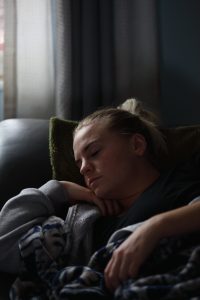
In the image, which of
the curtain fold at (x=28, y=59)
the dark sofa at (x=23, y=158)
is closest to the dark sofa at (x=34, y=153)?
the dark sofa at (x=23, y=158)

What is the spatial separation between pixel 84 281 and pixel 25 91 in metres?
1.11

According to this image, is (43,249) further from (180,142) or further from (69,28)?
(69,28)

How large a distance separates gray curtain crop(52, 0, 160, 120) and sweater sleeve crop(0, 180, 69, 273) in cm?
66

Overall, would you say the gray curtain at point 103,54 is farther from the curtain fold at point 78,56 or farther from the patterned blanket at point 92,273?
the patterned blanket at point 92,273

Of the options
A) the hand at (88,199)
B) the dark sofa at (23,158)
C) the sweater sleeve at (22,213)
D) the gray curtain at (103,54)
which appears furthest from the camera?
the gray curtain at (103,54)

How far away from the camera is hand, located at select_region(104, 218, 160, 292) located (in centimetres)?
91

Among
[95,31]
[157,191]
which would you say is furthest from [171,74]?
[157,191]

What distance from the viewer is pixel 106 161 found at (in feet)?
3.92

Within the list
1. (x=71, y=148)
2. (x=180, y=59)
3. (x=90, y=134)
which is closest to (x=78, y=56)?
(x=180, y=59)

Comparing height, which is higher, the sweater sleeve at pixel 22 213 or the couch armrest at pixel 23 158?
the couch armrest at pixel 23 158

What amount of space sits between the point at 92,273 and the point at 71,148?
55 centimetres

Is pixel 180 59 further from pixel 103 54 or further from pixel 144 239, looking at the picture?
pixel 144 239

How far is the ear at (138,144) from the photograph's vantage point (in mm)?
1281

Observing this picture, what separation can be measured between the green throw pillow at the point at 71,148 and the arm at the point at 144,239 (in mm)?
395
